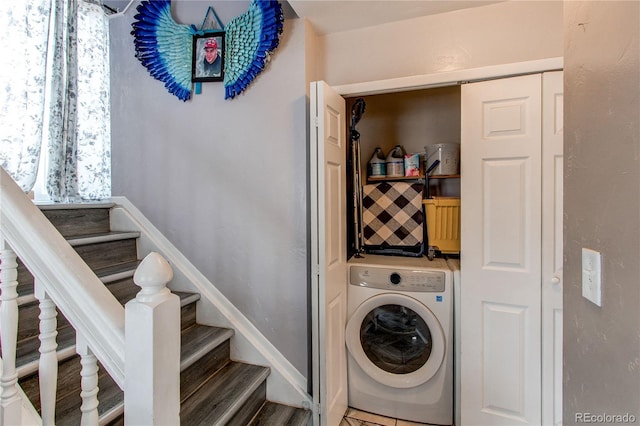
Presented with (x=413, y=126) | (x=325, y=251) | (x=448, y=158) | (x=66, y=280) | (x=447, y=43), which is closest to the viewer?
(x=66, y=280)

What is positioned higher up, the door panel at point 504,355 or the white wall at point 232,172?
the white wall at point 232,172

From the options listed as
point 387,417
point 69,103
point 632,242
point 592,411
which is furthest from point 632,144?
point 69,103

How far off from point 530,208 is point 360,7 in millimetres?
1454

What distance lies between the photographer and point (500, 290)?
1.68 metres

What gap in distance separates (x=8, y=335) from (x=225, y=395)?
1010 millimetres

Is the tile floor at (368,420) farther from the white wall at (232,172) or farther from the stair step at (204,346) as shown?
the stair step at (204,346)

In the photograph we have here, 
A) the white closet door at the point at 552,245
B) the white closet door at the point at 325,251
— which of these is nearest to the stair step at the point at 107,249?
the white closet door at the point at 325,251

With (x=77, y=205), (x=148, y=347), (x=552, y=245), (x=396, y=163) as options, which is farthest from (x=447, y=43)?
(x=77, y=205)

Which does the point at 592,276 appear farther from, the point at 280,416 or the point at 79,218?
the point at 79,218

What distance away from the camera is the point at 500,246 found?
1.68 metres

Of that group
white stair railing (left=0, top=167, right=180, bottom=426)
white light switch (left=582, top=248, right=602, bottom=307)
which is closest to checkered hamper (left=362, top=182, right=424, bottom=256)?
white light switch (left=582, top=248, right=602, bottom=307)

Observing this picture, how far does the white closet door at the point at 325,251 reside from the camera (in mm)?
1625

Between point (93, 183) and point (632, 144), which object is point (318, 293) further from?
point (93, 183)

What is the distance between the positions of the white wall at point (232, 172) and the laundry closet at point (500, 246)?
18 centimetres
